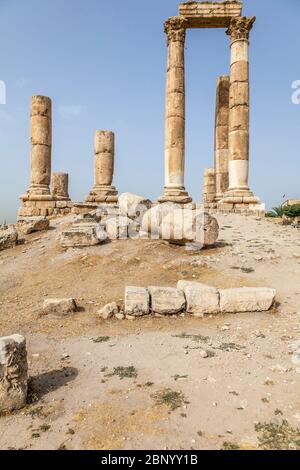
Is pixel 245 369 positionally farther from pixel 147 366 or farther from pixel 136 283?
pixel 136 283

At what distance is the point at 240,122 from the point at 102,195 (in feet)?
24.8

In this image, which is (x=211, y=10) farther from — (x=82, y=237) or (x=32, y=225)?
(x=82, y=237)

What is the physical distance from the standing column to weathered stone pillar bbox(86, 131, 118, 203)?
5718 mm

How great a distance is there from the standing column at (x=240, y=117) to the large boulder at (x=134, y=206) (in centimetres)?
629

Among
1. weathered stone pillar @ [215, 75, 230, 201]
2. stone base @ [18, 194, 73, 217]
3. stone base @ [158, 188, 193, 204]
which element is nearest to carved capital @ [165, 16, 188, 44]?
weathered stone pillar @ [215, 75, 230, 201]

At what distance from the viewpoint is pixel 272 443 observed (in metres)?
2.86

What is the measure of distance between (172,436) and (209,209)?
47.4 ft

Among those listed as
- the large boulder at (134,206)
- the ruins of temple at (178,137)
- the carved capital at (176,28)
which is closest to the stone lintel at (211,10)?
the ruins of temple at (178,137)

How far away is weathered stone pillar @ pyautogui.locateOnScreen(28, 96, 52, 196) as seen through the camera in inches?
637

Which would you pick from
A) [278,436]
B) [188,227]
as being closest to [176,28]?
[188,227]

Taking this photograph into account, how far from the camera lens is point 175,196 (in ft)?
55.1

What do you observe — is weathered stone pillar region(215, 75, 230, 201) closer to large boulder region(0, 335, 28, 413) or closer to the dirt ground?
the dirt ground

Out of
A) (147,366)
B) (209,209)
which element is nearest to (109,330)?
(147,366)

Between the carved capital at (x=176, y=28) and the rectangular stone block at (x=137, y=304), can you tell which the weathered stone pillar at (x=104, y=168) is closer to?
the carved capital at (x=176, y=28)
